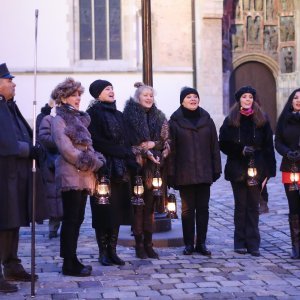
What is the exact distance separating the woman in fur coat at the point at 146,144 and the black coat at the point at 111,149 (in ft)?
0.66

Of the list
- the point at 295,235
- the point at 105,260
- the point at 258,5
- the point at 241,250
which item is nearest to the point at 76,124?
the point at 105,260

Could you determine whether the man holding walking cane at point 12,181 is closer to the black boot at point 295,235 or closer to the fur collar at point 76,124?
the fur collar at point 76,124

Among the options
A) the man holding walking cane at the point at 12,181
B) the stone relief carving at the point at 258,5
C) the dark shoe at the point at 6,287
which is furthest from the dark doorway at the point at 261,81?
the dark shoe at the point at 6,287

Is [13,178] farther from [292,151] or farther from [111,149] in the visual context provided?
[292,151]

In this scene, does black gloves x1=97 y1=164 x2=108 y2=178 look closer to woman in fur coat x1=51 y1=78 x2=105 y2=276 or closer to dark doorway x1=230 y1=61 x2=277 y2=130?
woman in fur coat x1=51 y1=78 x2=105 y2=276

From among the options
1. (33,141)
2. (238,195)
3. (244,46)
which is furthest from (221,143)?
Result: (244,46)

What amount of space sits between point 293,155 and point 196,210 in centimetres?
124

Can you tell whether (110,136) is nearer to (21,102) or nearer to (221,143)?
(221,143)

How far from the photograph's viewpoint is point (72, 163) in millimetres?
6969

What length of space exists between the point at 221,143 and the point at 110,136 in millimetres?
1456

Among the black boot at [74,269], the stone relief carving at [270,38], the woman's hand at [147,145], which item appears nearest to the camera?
the black boot at [74,269]

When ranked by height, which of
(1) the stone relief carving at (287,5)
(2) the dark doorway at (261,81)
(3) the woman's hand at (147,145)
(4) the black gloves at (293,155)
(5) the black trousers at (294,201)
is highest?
(1) the stone relief carving at (287,5)

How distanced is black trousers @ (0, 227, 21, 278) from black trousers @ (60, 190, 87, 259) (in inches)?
18.9

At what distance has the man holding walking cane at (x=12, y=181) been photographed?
253 inches
